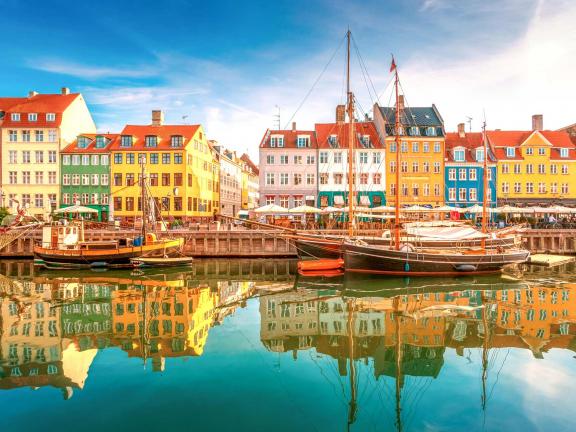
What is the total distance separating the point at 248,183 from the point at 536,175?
5316 cm

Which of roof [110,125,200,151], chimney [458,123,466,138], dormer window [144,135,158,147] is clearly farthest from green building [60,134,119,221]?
chimney [458,123,466,138]

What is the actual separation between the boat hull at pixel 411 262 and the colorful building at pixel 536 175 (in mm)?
30652

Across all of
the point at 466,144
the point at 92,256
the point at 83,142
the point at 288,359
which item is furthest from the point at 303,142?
the point at 288,359

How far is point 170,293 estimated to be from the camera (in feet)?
71.4

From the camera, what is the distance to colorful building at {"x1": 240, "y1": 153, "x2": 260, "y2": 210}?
8238 cm

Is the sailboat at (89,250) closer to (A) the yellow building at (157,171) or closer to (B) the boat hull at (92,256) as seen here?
(B) the boat hull at (92,256)

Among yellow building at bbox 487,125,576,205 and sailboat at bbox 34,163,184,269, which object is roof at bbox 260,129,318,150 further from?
yellow building at bbox 487,125,576,205

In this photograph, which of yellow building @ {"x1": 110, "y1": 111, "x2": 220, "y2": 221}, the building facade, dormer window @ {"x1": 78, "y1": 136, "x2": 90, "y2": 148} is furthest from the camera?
dormer window @ {"x1": 78, "y1": 136, "x2": 90, "y2": 148}

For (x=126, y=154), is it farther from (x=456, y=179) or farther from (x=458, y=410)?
(x=458, y=410)

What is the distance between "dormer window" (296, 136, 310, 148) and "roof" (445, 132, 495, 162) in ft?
60.6

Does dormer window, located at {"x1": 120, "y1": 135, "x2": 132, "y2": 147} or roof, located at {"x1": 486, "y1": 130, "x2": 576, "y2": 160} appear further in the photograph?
roof, located at {"x1": 486, "y1": 130, "x2": 576, "y2": 160}

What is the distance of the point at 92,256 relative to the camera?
29812 mm

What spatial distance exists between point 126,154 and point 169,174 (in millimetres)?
5962

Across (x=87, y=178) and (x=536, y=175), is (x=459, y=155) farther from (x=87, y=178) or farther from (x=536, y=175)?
(x=87, y=178)
